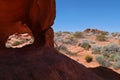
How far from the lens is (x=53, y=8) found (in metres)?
7.62

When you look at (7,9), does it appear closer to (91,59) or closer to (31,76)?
(31,76)

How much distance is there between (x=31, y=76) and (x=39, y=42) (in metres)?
1.85

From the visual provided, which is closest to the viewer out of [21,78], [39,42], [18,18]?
[21,78]

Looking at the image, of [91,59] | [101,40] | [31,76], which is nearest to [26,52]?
[31,76]

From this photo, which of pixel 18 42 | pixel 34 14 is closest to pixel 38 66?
pixel 34 14

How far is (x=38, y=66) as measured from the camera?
598 centimetres

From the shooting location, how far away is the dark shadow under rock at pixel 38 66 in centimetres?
559

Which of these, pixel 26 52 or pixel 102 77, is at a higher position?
pixel 26 52

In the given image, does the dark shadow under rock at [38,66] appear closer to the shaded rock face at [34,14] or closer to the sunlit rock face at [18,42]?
the shaded rock face at [34,14]

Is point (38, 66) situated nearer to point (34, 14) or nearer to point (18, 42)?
point (34, 14)

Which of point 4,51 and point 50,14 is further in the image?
point 50,14

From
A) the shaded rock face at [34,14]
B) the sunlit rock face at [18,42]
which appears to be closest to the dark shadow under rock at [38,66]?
the shaded rock face at [34,14]

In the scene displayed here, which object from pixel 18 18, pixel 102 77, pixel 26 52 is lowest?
pixel 102 77

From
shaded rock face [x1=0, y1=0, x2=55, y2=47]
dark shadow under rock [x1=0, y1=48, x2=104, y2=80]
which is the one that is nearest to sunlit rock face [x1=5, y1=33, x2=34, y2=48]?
shaded rock face [x1=0, y1=0, x2=55, y2=47]
